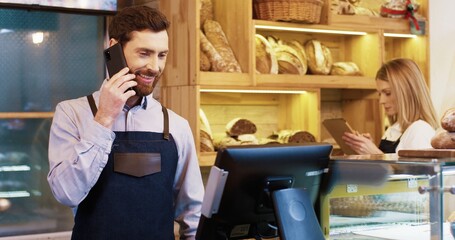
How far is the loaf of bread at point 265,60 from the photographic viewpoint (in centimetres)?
385

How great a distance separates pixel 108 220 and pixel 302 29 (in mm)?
2144

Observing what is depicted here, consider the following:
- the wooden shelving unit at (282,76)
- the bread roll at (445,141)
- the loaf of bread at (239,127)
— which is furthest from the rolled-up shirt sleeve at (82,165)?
the loaf of bread at (239,127)

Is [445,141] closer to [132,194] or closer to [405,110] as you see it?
[132,194]

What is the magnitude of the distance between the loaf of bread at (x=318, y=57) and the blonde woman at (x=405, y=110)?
21.1 inches

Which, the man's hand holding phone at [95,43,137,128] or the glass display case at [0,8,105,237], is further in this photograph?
the glass display case at [0,8,105,237]

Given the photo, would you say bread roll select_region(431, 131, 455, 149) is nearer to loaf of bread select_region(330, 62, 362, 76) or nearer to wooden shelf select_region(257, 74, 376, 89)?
wooden shelf select_region(257, 74, 376, 89)

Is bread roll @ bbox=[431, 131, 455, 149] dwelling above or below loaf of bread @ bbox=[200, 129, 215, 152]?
above

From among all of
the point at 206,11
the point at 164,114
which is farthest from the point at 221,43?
the point at 164,114

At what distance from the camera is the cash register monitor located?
5.36 feet

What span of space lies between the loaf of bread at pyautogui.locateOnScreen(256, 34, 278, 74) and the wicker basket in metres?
0.16

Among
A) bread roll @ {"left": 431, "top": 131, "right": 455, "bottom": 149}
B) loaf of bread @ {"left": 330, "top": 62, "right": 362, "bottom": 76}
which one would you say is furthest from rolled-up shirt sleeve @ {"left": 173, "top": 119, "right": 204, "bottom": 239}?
loaf of bread @ {"left": 330, "top": 62, "right": 362, "bottom": 76}

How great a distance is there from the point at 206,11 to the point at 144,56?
1751 millimetres

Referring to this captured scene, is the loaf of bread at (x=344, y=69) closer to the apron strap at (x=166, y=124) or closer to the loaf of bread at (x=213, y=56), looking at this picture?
the loaf of bread at (x=213, y=56)

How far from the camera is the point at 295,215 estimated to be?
1.72 m
